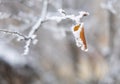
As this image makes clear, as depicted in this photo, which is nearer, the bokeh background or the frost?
the frost

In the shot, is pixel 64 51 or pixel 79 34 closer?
pixel 79 34

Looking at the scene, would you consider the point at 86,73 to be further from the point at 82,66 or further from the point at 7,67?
the point at 7,67

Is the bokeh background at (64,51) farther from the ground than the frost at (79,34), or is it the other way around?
the bokeh background at (64,51)

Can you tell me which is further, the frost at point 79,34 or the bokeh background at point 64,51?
the bokeh background at point 64,51

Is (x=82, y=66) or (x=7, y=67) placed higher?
(x=82, y=66)

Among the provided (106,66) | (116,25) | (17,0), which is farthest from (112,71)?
(17,0)

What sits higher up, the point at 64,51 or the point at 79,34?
the point at 64,51

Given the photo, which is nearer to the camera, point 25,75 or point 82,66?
point 25,75

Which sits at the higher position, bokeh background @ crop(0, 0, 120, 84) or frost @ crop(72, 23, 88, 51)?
bokeh background @ crop(0, 0, 120, 84)
